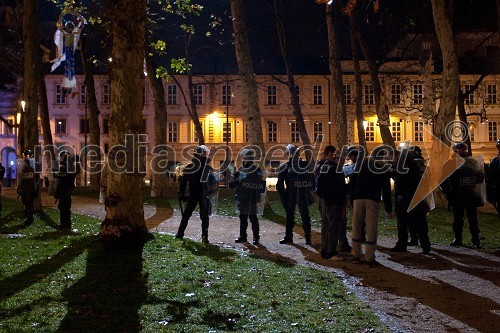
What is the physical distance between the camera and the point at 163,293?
798cm

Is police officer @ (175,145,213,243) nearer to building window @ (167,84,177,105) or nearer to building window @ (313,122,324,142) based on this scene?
building window @ (313,122,324,142)

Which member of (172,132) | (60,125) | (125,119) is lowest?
(125,119)

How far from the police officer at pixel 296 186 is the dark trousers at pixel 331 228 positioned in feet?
6.22

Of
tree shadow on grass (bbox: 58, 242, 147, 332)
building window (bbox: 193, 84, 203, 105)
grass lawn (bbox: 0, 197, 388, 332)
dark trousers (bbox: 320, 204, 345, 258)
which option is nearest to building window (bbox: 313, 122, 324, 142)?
building window (bbox: 193, 84, 203, 105)

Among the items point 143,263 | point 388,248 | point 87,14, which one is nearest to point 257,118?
point 87,14

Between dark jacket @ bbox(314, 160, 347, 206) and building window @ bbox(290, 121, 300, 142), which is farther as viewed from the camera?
building window @ bbox(290, 121, 300, 142)

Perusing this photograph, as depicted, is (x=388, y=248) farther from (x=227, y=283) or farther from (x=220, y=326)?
(x=220, y=326)

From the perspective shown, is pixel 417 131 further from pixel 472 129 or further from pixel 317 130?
pixel 317 130

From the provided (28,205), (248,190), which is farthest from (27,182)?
(248,190)

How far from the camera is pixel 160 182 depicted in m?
30.6

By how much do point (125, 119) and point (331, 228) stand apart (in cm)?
421

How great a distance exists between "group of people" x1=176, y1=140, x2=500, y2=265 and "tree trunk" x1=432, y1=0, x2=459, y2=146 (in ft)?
30.4

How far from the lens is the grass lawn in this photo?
6578mm

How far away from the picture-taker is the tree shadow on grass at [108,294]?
6457 millimetres
